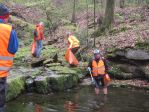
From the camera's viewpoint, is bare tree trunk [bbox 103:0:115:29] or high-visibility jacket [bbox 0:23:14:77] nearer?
high-visibility jacket [bbox 0:23:14:77]

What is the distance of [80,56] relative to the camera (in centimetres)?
1947

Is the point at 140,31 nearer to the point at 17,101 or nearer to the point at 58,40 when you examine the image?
the point at 58,40

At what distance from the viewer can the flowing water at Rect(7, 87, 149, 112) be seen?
10945mm

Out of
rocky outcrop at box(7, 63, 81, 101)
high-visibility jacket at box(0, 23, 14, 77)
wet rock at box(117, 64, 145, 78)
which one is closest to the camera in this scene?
high-visibility jacket at box(0, 23, 14, 77)

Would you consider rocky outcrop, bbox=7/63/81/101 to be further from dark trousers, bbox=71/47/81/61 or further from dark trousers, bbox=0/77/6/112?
dark trousers, bbox=0/77/6/112

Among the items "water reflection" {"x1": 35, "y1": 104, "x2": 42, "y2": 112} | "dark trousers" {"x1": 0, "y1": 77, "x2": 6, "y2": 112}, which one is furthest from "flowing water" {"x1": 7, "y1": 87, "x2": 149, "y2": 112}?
"dark trousers" {"x1": 0, "y1": 77, "x2": 6, "y2": 112}

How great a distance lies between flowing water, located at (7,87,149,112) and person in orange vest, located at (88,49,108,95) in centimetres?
36

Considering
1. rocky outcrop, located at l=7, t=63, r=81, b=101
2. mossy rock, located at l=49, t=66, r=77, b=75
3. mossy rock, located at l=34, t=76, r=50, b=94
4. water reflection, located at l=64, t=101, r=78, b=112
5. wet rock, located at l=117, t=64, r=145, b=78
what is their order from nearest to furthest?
water reflection, located at l=64, t=101, r=78, b=112 → rocky outcrop, located at l=7, t=63, r=81, b=101 → mossy rock, located at l=34, t=76, r=50, b=94 → mossy rock, located at l=49, t=66, r=77, b=75 → wet rock, located at l=117, t=64, r=145, b=78

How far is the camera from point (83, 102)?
40.1 ft

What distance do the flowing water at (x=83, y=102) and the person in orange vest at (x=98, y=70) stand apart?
14.0 inches

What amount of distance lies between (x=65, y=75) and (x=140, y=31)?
728 centimetres

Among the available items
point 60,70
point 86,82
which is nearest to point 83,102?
point 60,70

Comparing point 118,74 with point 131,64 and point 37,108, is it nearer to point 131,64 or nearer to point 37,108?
point 131,64

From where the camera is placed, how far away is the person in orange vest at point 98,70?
13.8 m
